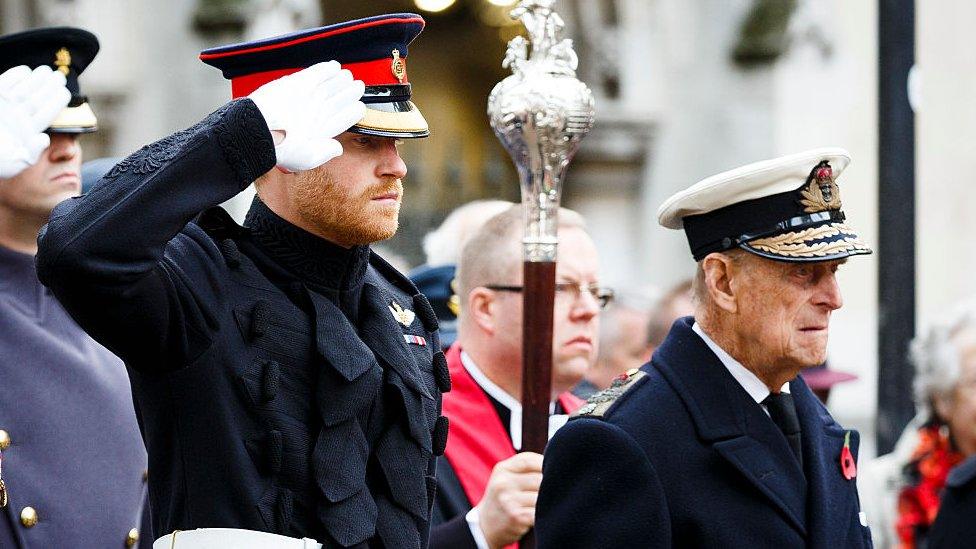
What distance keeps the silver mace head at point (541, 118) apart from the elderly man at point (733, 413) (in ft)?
1.05

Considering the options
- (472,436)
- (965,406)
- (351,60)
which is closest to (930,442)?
(965,406)

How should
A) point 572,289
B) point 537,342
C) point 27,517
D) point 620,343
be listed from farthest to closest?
1. point 620,343
2. point 572,289
3. point 537,342
4. point 27,517

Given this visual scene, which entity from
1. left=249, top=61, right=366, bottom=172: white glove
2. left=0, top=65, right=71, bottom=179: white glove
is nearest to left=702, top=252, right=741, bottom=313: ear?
left=249, top=61, right=366, bottom=172: white glove

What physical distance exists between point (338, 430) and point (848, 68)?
29.7 feet

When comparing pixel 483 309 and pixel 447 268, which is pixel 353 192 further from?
pixel 447 268

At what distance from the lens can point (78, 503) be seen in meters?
4.22

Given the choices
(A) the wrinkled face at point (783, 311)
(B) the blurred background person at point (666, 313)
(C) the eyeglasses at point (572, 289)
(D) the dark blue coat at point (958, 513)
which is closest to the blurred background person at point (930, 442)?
(D) the dark blue coat at point (958, 513)

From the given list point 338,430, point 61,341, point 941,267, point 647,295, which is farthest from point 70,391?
point 941,267

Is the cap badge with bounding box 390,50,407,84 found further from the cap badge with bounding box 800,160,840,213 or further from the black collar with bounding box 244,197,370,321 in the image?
the cap badge with bounding box 800,160,840,213

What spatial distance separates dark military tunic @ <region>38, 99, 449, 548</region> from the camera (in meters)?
3.05

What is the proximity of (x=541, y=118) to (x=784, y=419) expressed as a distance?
859mm

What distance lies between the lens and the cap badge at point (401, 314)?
377 cm

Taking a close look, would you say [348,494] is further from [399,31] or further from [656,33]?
[656,33]

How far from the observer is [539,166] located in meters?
4.17
